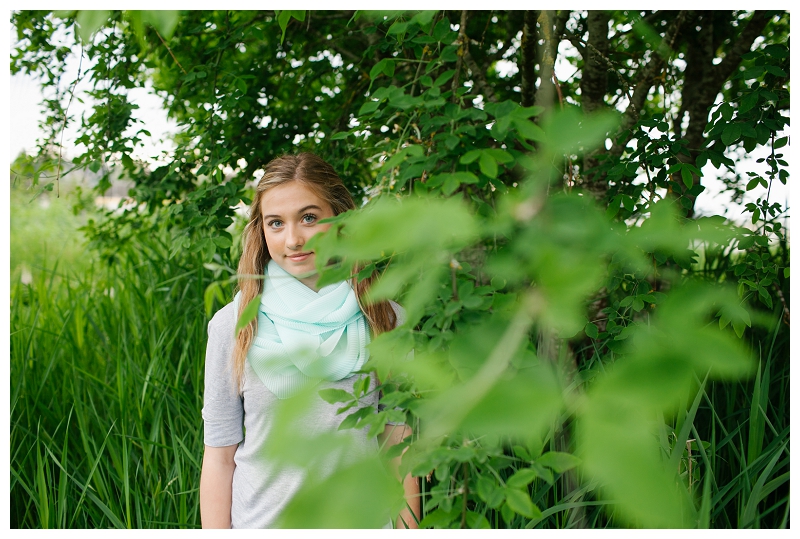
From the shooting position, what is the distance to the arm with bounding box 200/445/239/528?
113cm

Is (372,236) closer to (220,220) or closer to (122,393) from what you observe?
(220,220)

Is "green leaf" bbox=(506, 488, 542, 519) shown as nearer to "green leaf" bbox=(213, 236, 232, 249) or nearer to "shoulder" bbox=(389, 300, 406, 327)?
"shoulder" bbox=(389, 300, 406, 327)

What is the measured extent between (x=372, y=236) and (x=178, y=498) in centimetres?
134

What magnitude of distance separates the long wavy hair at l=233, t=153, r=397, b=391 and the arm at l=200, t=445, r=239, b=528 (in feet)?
0.56

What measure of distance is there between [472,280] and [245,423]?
2.33 ft

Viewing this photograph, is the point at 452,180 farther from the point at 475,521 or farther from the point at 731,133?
the point at 731,133

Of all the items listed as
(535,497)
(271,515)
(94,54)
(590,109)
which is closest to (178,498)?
(271,515)

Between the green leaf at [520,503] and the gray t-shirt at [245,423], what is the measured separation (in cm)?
52

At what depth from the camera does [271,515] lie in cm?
107

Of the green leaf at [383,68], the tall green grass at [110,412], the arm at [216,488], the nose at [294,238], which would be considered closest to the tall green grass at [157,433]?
the tall green grass at [110,412]

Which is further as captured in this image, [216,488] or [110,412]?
[110,412]

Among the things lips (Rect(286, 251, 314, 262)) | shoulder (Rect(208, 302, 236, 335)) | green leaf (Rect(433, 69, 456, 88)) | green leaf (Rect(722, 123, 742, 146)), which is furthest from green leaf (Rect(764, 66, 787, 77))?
shoulder (Rect(208, 302, 236, 335))

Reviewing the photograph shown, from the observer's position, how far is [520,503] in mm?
555

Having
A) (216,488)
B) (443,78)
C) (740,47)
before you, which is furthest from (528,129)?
(740,47)
